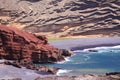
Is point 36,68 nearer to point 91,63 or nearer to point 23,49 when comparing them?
point 23,49

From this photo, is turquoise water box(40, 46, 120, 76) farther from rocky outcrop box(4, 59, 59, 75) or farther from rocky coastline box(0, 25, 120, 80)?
rocky coastline box(0, 25, 120, 80)

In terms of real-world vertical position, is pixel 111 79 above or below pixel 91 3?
below

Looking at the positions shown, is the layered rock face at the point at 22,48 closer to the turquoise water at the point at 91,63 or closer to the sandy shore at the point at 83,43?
the turquoise water at the point at 91,63

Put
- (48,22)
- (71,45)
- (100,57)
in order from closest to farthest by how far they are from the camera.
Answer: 1. (100,57)
2. (71,45)
3. (48,22)

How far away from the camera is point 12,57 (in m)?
68.2

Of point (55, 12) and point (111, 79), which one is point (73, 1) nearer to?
point (55, 12)

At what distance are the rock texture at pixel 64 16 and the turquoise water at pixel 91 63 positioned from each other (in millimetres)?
41240

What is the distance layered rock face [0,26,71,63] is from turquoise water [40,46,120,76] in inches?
122

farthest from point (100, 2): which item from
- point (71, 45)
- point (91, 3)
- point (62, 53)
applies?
point (62, 53)

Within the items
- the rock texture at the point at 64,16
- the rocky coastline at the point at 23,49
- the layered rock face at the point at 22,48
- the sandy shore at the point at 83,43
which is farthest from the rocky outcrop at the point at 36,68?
the rock texture at the point at 64,16

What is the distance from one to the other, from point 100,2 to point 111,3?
153 inches

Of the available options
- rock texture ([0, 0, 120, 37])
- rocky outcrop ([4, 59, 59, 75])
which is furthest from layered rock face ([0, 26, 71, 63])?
rock texture ([0, 0, 120, 37])

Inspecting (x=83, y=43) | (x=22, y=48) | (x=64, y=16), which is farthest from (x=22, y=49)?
(x=64, y=16)

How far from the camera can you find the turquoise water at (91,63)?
6060 cm
